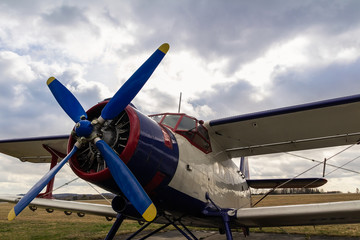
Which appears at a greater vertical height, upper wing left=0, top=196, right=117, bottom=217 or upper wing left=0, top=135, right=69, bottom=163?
upper wing left=0, top=135, right=69, bottom=163

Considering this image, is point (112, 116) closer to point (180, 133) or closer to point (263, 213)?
point (180, 133)

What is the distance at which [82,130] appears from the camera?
12.7 feet

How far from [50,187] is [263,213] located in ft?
23.6

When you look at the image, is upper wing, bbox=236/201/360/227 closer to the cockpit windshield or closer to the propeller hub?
the cockpit windshield

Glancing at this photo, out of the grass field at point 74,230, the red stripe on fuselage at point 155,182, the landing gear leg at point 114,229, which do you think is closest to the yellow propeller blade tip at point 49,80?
the red stripe on fuselage at point 155,182

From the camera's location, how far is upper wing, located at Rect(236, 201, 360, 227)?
17.5 feet

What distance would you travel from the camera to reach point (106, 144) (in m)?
3.87

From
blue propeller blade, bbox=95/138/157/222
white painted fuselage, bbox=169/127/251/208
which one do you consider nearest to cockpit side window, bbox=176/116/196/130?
white painted fuselage, bbox=169/127/251/208

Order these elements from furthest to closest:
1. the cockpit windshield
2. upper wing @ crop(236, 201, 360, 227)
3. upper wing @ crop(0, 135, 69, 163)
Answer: upper wing @ crop(0, 135, 69, 163) → the cockpit windshield → upper wing @ crop(236, 201, 360, 227)

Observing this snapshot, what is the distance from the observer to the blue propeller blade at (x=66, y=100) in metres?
4.51

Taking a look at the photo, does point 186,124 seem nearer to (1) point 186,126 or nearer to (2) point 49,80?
(1) point 186,126

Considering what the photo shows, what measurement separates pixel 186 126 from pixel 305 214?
323 centimetres

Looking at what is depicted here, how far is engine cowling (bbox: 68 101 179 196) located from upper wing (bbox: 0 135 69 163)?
12.5 ft

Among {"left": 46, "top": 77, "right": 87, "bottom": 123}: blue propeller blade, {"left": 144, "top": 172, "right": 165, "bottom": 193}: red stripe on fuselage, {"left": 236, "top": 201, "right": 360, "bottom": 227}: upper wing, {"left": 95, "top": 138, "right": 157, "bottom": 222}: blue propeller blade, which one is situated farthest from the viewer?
{"left": 236, "top": 201, "right": 360, "bottom": 227}: upper wing
